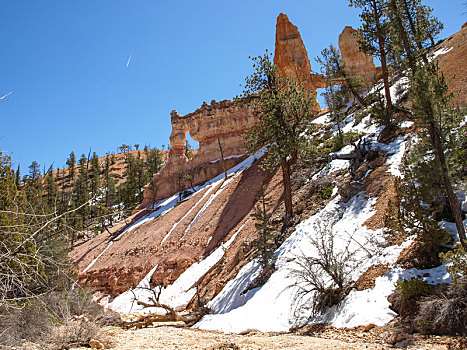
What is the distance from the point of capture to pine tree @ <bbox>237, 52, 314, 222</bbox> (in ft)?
60.6

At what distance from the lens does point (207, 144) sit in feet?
152

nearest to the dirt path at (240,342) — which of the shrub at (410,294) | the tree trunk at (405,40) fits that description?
the shrub at (410,294)

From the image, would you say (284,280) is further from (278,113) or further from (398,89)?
(398,89)

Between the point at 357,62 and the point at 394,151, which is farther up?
the point at 357,62

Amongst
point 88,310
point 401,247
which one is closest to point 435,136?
point 401,247

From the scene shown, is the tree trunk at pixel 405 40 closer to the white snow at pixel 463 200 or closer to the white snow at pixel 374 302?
the white snow at pixel 463 200

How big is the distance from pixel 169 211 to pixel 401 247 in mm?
30588

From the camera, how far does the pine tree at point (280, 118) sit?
18.5m

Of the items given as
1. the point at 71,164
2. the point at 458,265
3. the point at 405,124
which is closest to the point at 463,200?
the point at 458,265

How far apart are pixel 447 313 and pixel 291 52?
44.6 meters

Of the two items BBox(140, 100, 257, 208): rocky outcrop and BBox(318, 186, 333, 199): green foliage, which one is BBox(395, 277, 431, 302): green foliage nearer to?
BBox(318, 186, 333, 199): green foliage

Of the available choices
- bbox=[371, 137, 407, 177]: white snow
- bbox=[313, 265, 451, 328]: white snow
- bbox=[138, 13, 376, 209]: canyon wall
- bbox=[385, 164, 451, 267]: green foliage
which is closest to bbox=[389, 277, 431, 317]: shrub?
bbox=[313, 265, 451, 328]: white snow

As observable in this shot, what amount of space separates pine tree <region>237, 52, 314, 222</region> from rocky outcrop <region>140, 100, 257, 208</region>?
2228 centimetres

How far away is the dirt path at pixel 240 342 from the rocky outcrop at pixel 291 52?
40.7 metres
